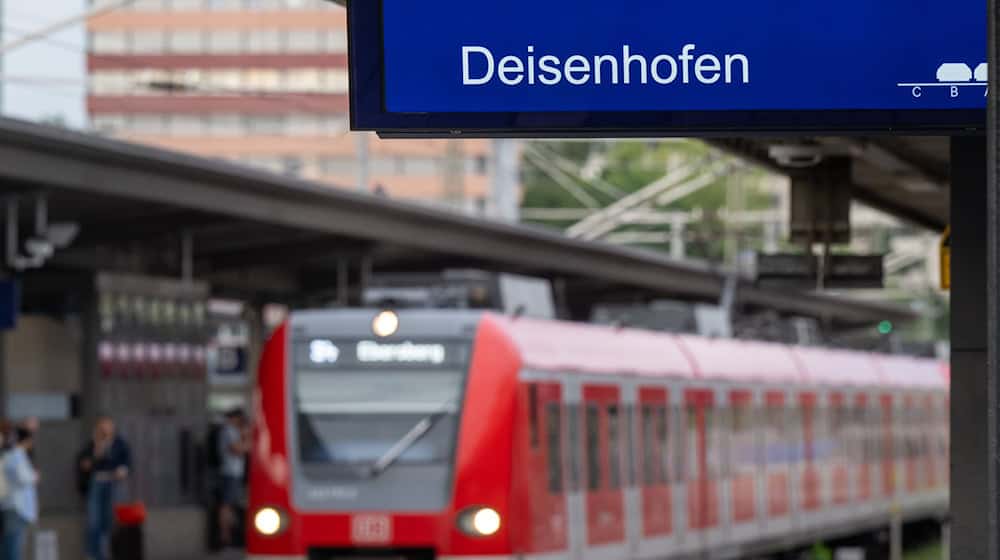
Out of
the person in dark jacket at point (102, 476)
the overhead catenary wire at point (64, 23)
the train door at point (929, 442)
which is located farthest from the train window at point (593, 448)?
the train door at point (929, 442)

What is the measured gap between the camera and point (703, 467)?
1000 inches

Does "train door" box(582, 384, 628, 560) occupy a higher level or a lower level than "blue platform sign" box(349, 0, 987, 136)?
lower

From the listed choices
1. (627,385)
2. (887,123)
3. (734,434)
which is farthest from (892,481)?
(887,123)

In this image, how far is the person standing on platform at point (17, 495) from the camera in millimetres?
22516

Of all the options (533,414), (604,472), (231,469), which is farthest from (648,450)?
(231,469)

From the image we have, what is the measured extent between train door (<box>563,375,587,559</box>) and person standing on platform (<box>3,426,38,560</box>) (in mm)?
5200

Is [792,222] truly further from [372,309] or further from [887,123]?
[887,123]

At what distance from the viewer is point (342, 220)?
2702 cm

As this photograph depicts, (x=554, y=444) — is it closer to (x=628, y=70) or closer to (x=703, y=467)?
(x=703, y=467)

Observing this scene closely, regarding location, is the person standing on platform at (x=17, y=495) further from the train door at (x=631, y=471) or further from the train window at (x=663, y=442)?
the train window at (x=663, y=442)

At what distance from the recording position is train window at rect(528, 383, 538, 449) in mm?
19172

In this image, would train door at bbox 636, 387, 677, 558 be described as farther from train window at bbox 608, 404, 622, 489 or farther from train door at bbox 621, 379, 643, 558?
train window at bbox 608, 404, 622, 489

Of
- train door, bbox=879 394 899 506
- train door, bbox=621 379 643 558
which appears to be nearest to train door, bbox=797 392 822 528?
train door, bbox=879 394 899 506

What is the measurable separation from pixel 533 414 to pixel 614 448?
2.82 meters
